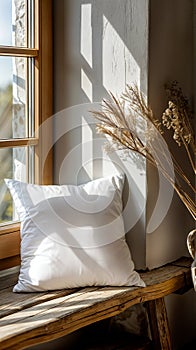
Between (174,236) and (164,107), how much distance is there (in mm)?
618

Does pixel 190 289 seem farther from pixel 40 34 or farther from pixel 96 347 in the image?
pixel 40 34

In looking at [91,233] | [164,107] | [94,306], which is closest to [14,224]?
[91,233]

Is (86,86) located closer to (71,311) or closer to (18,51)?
(18,51)

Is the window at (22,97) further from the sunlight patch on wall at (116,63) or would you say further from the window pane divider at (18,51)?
the sunlight patch on wall at (116,63)

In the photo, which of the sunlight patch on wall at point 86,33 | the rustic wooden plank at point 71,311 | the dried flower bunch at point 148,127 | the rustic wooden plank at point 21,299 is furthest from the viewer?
the sunlight patch on wall at point 86,33

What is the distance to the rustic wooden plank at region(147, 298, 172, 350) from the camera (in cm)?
287

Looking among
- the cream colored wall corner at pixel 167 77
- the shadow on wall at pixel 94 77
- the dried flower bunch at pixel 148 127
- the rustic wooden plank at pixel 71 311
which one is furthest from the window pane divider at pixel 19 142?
the rustic wooden plank at pixel 71 311

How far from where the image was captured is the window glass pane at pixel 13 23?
9.31 feet

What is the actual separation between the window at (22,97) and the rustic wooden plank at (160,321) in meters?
0.65

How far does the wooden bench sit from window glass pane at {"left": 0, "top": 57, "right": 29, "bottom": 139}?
645 mm

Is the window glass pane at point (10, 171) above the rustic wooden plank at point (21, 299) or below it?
above

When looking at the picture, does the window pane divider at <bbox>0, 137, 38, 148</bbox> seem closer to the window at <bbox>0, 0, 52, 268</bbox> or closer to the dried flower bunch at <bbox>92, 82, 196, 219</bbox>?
the window at <bbox>0, 0, 52, 268</bbox>

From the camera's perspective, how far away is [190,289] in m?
3.11

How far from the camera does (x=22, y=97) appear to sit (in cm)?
296
